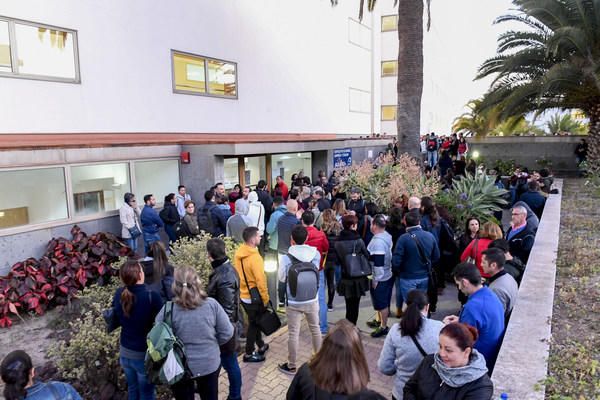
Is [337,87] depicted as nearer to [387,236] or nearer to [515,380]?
Result: [387,236]

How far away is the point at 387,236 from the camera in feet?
19.5

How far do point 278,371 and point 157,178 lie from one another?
7.19 m

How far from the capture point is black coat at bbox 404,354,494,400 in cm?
266

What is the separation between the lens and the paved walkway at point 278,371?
4.75 m

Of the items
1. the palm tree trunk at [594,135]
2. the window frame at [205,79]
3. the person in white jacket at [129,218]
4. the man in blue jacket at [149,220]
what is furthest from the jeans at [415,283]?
the palm tree trunk at [594,135]

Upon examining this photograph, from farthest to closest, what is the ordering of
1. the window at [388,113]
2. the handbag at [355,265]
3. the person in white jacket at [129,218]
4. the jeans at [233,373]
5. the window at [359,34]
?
the window at [388,113], the window at [359,34], the person in white jacket at [129,218], the handbag at [355,265], the jeans at [233,373]

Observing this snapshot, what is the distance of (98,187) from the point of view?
31.2 ft

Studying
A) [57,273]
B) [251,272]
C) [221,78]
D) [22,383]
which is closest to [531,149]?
[221,78]

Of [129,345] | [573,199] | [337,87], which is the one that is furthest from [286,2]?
[129,345]

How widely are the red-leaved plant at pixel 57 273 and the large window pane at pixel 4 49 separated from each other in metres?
3.41

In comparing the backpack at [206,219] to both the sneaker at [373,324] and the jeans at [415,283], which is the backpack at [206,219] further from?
the jeans at [415,283]

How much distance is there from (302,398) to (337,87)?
19.4m

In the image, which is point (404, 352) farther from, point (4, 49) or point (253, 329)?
point (4, 49)

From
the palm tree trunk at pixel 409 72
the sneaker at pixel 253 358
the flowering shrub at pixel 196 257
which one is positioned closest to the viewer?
the sneaker at pixel 253 358
